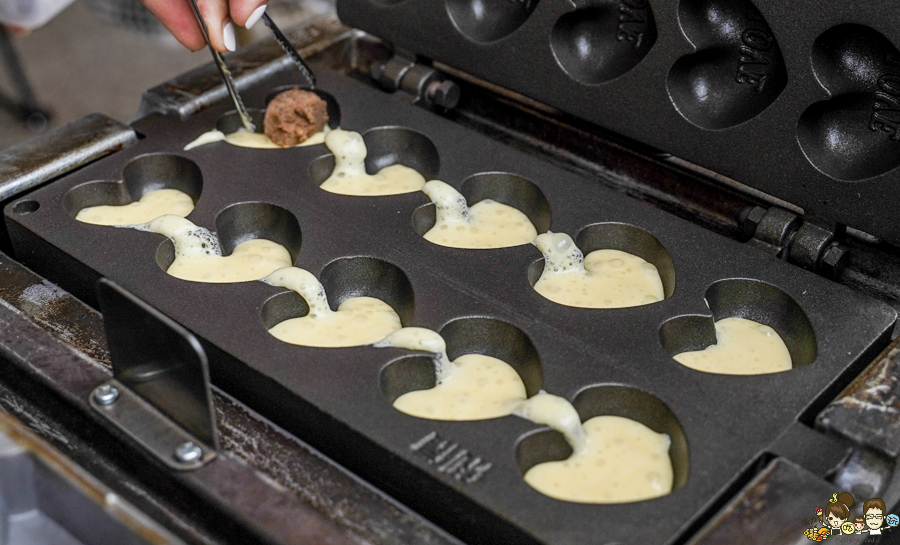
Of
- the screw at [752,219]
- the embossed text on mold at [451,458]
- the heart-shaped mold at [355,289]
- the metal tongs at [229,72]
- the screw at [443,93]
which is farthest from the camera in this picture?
the screw at [443,93]

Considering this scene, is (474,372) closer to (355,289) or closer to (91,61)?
(355,289)

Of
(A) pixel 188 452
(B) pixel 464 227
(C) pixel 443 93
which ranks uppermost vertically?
(C) pixel 443 93

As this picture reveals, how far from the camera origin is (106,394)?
102cm

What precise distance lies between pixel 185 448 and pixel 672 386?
1.64 feet

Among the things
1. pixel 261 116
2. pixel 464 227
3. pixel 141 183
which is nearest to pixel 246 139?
pixel 261 116

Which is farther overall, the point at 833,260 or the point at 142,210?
the point at 142,210

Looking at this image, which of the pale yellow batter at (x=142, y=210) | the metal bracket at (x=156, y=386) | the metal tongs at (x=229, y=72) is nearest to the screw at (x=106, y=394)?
the metal bracket at (x=156, y=386)

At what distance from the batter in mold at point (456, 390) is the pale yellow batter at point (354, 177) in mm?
360

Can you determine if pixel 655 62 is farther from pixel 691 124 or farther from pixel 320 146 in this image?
pixel 320 146

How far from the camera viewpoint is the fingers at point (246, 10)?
141cm

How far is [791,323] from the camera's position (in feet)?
3.83

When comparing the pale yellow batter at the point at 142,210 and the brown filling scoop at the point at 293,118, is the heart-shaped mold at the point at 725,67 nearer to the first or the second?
the brown filling scoop at the point at 293,118

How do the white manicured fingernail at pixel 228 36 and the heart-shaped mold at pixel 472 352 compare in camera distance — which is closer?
the heart-shaped mold at pixel 472 352

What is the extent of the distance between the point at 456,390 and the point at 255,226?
1.34 ft
